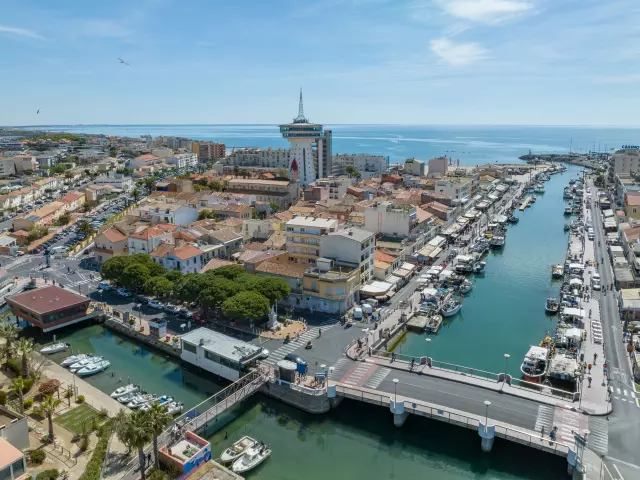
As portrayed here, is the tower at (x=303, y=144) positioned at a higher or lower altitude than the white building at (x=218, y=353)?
higher

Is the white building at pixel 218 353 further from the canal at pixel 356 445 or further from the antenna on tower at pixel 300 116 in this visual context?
the antenna on tower at pixel 300 116

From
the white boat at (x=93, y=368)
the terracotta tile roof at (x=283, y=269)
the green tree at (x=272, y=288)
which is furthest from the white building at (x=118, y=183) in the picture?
the white boat at (x=93, y=368)

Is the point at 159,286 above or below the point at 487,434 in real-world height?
above

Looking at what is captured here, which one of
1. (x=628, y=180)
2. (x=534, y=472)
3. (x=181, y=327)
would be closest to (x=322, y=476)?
(x=534, y=472)

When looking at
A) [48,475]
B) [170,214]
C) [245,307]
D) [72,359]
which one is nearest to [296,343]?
[245,307]

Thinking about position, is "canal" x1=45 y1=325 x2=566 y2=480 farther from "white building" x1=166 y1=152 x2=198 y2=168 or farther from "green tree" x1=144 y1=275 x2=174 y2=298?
"white building" x1=166 y1=152 x2=198 y2=168

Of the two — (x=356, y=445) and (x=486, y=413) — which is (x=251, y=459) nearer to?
(x=356, y=445)

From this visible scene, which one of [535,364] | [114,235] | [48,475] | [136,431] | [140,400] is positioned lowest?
[140,400]
